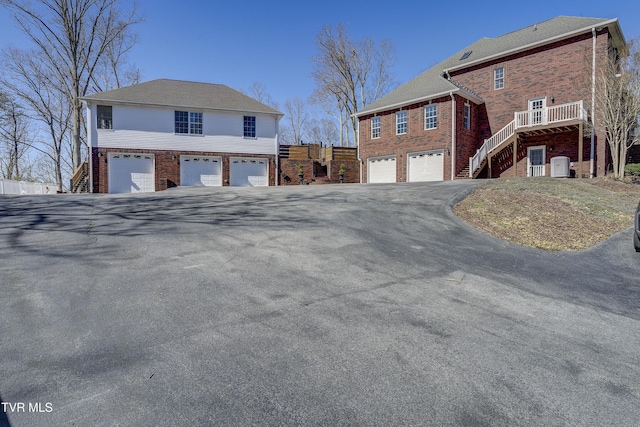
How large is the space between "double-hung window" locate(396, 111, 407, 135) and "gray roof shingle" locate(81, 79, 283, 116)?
7929mm

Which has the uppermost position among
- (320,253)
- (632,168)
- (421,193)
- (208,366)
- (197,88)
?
(197,88)

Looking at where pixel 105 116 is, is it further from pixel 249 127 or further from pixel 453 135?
pixel 453 135

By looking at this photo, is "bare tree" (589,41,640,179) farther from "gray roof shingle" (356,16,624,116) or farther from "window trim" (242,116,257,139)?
"window trim" (242,116,257,139)

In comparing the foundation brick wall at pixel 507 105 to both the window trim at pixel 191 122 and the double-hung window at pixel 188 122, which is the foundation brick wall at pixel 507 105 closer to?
the window trim at pixel 191 122

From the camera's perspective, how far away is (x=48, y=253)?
4781mm

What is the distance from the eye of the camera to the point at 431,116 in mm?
20531

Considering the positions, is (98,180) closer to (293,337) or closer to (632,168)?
(293,337)

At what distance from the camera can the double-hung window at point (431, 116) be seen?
2028 cm

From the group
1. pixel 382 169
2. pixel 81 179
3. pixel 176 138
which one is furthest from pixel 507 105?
pixel 81 179

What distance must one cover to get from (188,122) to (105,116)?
4554 millimetres

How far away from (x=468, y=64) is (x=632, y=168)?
35.3 feet

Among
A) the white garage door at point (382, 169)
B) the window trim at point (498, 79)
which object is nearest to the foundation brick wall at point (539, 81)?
the window trim at point (498, 79)

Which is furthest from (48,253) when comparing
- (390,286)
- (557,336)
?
(557,336)

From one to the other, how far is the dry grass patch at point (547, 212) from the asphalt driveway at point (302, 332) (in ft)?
4.97
